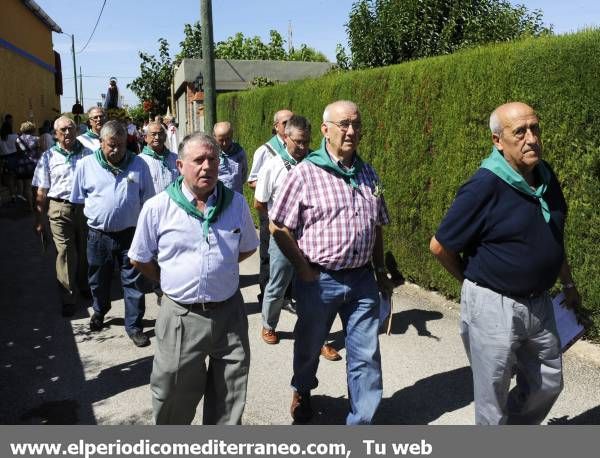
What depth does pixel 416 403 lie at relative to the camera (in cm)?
415

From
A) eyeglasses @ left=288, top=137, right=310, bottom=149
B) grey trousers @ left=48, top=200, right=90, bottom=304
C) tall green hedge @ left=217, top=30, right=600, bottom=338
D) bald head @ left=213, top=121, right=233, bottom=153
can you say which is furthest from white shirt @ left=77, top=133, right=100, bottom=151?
tall green hedge @ left=217, top=30, right=600, bottom=338

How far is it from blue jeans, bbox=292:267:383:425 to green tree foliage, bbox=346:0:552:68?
12.2 meters

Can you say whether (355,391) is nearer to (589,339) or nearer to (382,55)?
(589,339)

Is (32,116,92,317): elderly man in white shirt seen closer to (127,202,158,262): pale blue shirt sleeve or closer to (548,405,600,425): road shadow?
(127,202,158,262): pale blue shirt sleeve

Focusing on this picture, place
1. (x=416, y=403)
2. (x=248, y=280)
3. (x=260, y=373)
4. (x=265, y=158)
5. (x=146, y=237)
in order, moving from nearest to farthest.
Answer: (x=146, y=237)
(x=416, y=403)
(x=260, y=373)
(x=265, y=158)
(x=248, y=280)

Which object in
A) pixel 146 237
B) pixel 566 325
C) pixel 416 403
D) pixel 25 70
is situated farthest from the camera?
pixel 25 70

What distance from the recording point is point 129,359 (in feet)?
16.6

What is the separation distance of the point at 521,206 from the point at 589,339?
2.80m

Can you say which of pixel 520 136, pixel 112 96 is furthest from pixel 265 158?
pixel 112 96

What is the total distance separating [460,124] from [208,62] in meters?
5.40

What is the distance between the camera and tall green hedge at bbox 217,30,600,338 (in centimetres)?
473

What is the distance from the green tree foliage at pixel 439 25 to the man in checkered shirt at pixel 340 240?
1201 cm

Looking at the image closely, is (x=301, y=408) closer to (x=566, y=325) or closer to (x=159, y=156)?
(x=566, y=325)

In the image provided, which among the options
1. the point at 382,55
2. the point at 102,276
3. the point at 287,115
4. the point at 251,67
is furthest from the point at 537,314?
the point at 251,67
